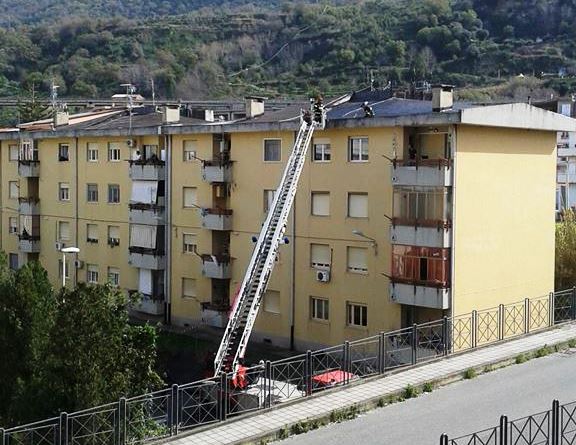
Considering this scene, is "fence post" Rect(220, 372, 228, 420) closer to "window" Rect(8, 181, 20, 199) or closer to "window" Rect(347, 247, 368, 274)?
"window" Rect(347, 247, 368, 274)

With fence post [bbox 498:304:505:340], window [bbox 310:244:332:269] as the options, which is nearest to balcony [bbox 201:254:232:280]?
window [bbox 310:244:332:269]

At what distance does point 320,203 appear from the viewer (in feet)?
104

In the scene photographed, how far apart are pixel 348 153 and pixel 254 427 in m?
15.6

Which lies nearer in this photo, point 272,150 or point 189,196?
point 272,150

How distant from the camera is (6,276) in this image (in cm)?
2038

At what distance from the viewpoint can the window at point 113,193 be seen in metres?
39.6

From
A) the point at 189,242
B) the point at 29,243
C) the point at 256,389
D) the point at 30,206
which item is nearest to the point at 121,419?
the point at 256,389

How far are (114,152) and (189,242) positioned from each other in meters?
6.26

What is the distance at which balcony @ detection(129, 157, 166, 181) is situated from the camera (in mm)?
37219

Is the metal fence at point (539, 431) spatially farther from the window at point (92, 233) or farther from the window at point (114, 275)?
the window at point (92, 233)

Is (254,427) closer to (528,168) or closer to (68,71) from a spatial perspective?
(528,168)

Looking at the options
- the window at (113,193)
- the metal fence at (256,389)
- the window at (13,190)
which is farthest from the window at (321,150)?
the window at (13,190)

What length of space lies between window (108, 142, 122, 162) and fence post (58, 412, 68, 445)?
2579cm

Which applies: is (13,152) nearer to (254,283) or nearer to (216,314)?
(216,314)
